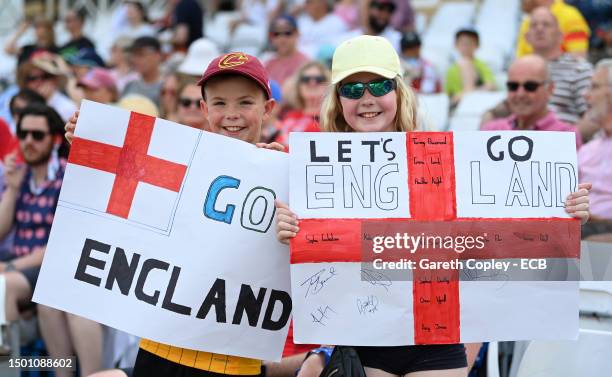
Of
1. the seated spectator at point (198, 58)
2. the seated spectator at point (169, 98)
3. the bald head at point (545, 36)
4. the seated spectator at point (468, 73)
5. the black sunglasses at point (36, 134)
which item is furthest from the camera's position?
the seated spectator at point (468, 73)

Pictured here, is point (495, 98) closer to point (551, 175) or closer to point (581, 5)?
point (581, 5)

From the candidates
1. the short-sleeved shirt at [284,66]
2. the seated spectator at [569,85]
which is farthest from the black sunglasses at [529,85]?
the short-sleeved shirt at [284,66]

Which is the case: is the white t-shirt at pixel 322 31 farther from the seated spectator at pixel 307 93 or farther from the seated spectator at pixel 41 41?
the seated spectator at pixel 307 93

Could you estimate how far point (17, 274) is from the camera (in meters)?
5.92

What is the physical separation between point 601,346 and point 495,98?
487 centimetres

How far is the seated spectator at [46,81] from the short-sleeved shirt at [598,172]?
4.31m

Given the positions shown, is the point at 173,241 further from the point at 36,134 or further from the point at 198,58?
the point at 198,58

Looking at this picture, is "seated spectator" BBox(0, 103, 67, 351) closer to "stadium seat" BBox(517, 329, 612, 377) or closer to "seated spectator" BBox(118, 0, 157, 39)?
"stadium seat" BBox(517, 329, 612, 377)

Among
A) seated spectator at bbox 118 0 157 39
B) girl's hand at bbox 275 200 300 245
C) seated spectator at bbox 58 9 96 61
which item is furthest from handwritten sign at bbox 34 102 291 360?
seated spectator at bbox 118 0 157 39

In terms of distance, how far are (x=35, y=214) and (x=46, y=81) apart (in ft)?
10.4

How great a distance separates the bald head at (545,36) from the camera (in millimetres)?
8219

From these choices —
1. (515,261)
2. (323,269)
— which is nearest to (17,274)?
(323,269)

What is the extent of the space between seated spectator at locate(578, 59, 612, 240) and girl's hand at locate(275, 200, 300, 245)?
9.70 feet

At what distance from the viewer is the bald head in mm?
8219
